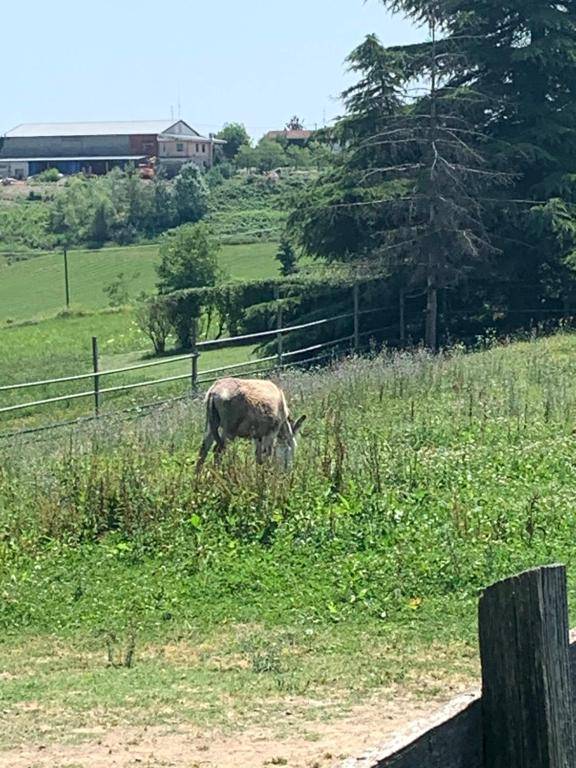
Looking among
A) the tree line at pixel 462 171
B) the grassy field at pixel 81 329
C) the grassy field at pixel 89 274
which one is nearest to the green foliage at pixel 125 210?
the grassy field at pixel 89 274

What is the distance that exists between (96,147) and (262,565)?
15721 centimetres

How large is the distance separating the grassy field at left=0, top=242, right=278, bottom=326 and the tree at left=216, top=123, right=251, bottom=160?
3159 inches

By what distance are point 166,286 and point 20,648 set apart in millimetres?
36331

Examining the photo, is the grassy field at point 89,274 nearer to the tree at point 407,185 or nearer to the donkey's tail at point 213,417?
the tree at point 407,185

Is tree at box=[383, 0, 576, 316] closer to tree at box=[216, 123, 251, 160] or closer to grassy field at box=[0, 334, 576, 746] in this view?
grassy field at box=[0, 334, 576, 746]

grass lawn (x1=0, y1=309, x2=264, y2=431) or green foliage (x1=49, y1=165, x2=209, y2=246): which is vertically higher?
green foliage (x1=49, y1=165, x2=209, y2=246)

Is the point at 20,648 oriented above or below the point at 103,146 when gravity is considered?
below

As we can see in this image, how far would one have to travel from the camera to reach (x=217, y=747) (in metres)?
5.85

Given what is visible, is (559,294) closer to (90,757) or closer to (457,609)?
(457,609)

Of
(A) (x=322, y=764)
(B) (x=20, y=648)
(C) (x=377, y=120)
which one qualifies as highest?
(C) (x=377, y=120)

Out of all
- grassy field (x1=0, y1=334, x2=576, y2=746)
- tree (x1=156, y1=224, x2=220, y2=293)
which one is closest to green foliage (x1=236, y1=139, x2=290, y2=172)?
tree (x1=156, y1=224, x2=220, y2=293)

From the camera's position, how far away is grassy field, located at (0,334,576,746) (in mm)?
7109

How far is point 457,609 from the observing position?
8.53m

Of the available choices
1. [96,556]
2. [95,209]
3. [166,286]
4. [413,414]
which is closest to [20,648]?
[96,556]
